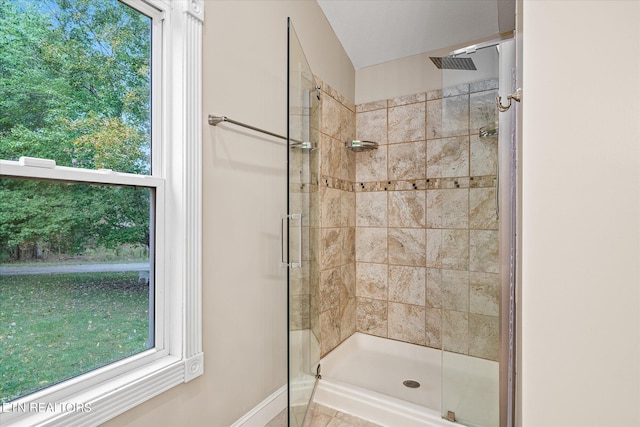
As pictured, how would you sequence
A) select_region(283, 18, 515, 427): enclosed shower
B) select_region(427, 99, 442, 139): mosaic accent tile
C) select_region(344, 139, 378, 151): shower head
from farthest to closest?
select_region(344, 139, 378, 151): shower head
select_region(427, 99, 442, 139): mosaic accent tile
select_region(283, 18, 515, 427): enclosed shower

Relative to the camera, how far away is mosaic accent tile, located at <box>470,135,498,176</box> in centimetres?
146

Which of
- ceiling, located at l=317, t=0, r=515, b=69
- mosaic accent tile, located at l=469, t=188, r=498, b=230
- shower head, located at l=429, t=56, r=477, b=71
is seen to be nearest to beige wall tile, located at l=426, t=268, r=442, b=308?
mosaic accent tile, located at l=469, t=188, r=498, b=230

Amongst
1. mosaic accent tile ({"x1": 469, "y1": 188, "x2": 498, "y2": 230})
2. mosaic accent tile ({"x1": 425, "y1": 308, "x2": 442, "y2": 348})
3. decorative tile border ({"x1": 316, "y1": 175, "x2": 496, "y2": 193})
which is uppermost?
decorative tile border ({"x1": 316, "y1": 175, "x2": 496, "y2": 193})

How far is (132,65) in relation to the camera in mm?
1178

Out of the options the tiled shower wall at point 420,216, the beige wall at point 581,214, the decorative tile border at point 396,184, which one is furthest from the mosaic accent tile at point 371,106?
the beige wall at point 581,214

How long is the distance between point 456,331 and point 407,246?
934mm

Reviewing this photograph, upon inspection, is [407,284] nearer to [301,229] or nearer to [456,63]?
[301,229]

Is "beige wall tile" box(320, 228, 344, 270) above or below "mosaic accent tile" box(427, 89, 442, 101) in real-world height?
below

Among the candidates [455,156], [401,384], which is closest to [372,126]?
[455,156]

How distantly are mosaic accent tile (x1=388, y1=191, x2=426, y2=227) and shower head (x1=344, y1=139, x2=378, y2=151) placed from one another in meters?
0.41

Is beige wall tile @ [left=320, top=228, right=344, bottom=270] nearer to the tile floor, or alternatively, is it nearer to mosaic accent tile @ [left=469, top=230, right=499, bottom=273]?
the tile floor

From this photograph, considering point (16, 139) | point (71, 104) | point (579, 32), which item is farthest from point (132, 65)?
point (579, 32)

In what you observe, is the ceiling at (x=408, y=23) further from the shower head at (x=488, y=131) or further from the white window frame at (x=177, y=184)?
the white window frame at (x=177, y=184)

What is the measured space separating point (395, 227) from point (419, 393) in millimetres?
1191
